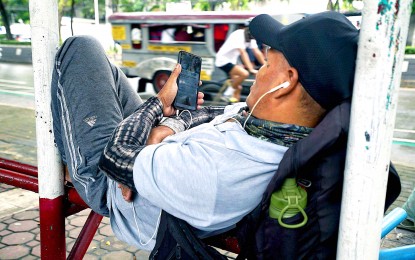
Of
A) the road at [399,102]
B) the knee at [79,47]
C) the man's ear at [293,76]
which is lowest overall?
the road at [399,102]

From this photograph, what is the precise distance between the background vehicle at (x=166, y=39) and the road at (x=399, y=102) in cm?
80

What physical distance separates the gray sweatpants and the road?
4.31 m

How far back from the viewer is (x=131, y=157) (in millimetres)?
1381

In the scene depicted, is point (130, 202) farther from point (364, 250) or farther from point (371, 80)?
point (371, 80)

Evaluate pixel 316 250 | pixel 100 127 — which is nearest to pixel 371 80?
pixel 316 250

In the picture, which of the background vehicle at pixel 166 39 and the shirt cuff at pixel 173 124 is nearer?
the shirt cuff at pixel 173 124

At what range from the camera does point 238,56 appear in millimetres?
7785

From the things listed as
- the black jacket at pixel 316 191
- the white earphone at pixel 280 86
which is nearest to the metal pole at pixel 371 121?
the black jacket at pixel 316 191

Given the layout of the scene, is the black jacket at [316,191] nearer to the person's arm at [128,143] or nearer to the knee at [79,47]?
the person's arm at [128,143]

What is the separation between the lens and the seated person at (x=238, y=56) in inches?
298

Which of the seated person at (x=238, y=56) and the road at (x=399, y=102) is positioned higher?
the seated person at (x=238, y=56)

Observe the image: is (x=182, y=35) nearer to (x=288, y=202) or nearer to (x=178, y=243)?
(x=178, y=243)

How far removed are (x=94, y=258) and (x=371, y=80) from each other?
7.45ft

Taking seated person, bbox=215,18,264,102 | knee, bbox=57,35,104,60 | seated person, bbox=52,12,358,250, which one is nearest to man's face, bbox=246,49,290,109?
seated person, bbox=52,12,358,250
